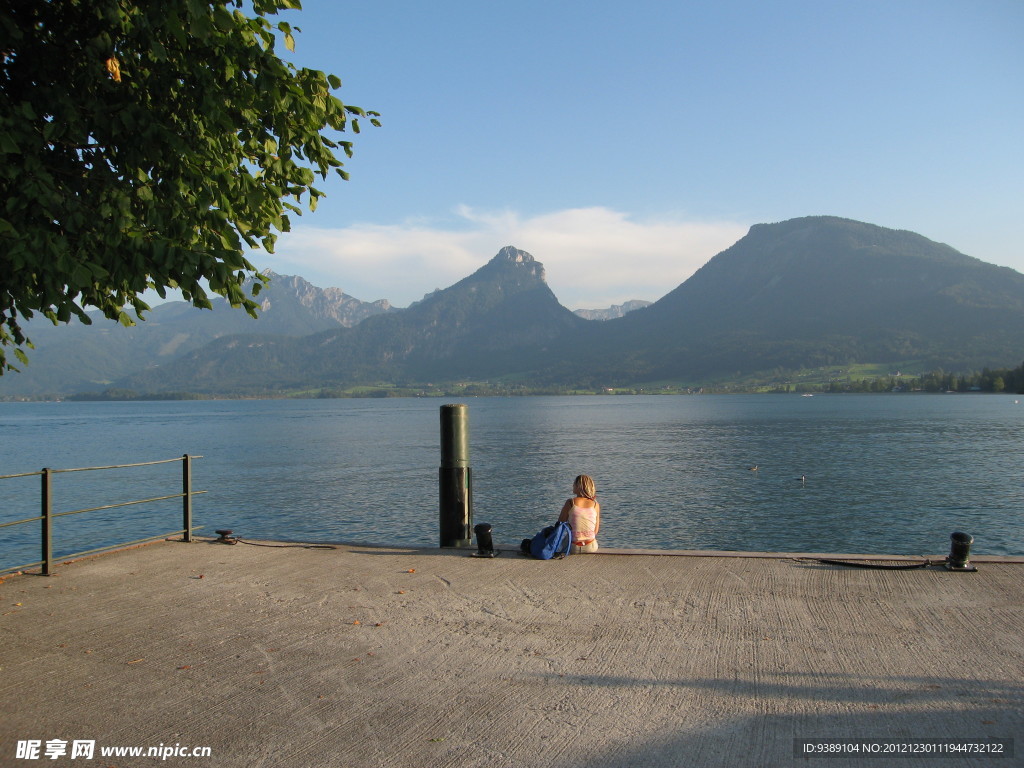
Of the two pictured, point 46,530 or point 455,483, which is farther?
point 455,483

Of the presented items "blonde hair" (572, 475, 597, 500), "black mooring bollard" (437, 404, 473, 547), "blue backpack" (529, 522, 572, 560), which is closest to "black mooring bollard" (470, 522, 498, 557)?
"blue backpack" (529, 522, 572, 560)

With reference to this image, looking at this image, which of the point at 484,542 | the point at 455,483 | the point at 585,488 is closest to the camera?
the point at 484,542

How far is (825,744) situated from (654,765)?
1.14 m

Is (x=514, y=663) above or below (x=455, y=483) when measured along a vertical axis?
below

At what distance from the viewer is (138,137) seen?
678 cm

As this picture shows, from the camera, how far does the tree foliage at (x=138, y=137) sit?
624 centimetres

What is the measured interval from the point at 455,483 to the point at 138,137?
611 centimetres

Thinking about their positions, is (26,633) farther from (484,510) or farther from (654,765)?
(484,510)

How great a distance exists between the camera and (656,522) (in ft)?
88.0

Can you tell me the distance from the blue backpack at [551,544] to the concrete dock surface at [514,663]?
42 cm

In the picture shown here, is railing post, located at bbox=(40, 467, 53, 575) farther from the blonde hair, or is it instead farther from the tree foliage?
the blonde hair

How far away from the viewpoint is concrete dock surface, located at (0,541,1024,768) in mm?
4910

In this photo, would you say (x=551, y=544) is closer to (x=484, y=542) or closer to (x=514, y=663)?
(x=484, y=542)

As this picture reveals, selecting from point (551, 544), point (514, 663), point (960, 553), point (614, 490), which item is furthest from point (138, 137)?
point (614, 490)
